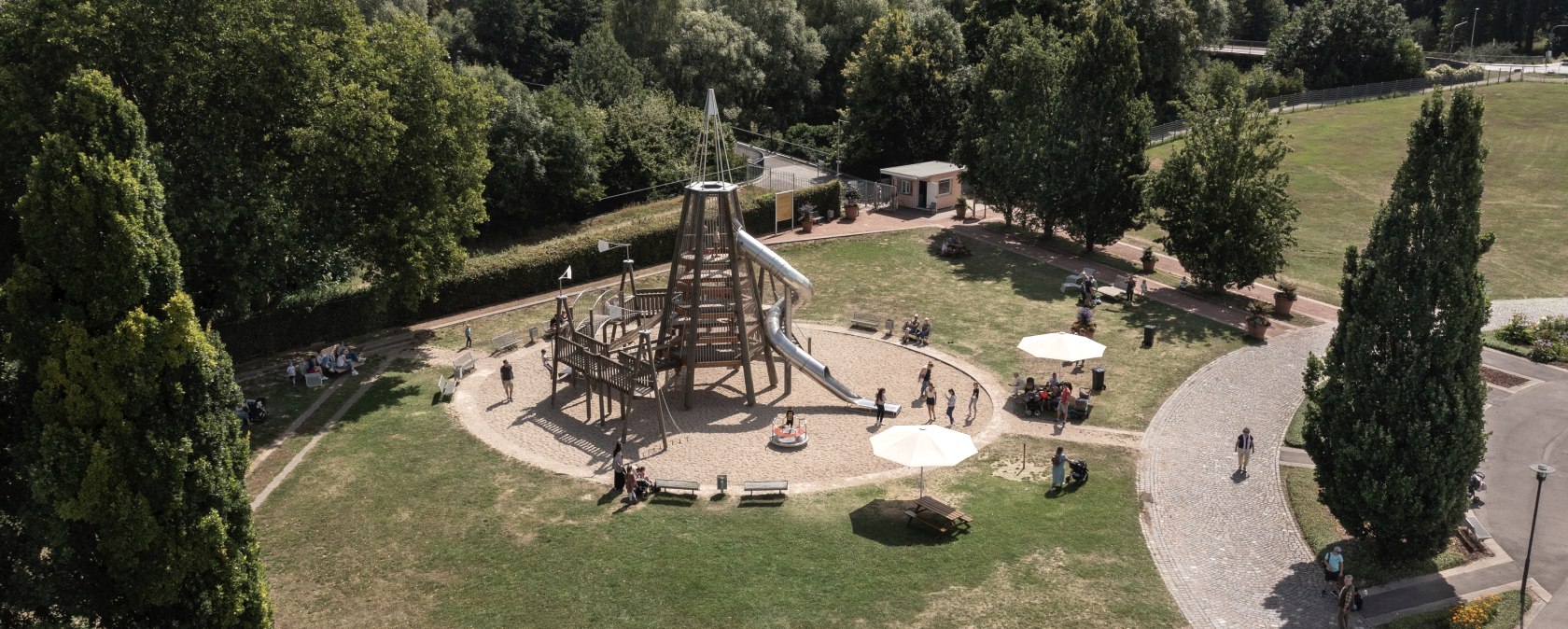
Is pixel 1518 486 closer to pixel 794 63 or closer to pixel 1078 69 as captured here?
pixel 1078 69

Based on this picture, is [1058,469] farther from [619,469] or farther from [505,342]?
[505,342]

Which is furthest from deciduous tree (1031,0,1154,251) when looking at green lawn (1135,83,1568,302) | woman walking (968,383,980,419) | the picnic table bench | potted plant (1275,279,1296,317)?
the picnic table bench

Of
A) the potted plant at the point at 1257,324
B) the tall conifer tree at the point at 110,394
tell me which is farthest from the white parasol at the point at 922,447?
the potted plant at the point at 1257,324

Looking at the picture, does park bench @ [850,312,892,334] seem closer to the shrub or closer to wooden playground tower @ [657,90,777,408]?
wooden playground tower @ [657,90,777,408]

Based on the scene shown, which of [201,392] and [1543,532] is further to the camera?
[1543,532]

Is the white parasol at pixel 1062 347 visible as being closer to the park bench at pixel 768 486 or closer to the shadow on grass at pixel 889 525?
the shadow on grass at pixel 889 525

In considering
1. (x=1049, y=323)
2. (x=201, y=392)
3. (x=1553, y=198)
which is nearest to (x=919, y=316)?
(x=1049, y=323)
